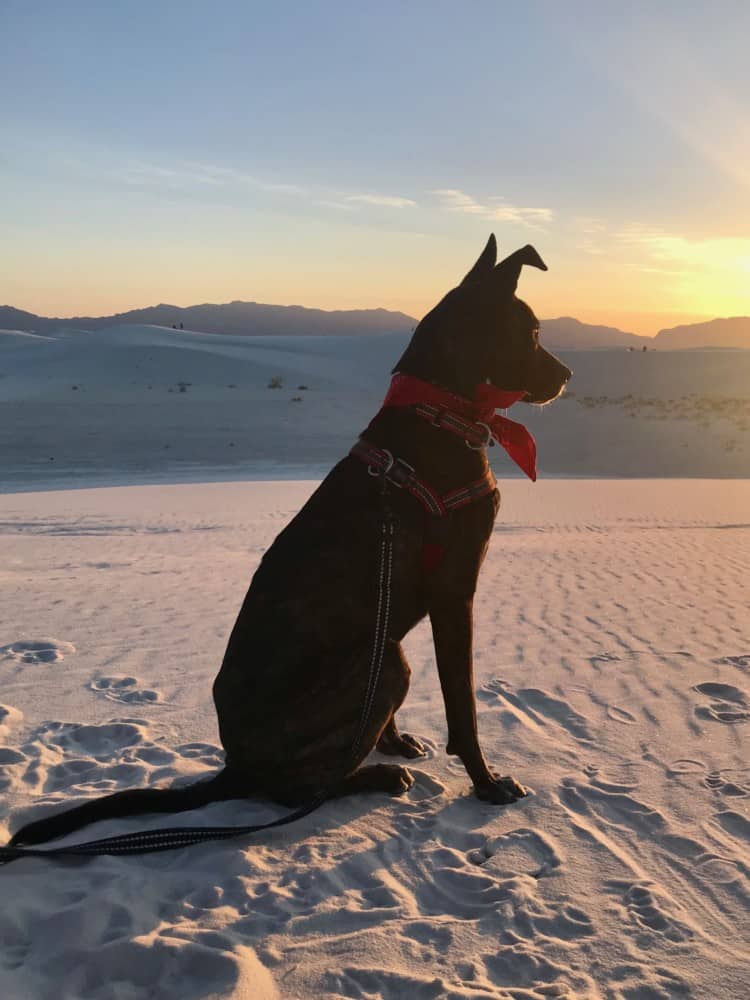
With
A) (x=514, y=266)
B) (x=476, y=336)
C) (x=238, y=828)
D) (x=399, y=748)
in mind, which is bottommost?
(x=399, y=748)

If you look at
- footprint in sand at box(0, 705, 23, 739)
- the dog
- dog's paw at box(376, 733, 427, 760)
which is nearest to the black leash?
the dog

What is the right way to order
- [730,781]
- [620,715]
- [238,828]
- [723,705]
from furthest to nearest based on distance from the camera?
[723,705], [620,715], [730,781], [238,828]

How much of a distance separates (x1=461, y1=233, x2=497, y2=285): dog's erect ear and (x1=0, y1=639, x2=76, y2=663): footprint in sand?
3.78 m

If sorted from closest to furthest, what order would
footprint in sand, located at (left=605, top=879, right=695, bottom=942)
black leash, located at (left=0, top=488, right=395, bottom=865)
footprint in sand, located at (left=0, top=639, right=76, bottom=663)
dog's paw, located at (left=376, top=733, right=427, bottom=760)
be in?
footprint in sand, located at (left=605, top=879, right=695, bottom=942) → black leash, located at (left=0, top=488, right=395, bottom=865) → dog's paw, located at (left=376, top=733, right=427, bottom=760) → footprint in sand, located at (left=0, top=639, right=76, bottom=663)

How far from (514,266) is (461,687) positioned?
5.71ft

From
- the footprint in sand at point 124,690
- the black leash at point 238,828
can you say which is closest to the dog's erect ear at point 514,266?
the black leash at point 238,828

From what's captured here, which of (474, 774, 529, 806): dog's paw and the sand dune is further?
the sand dune

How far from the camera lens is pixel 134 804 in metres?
3.25

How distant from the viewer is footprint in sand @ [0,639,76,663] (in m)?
5.73

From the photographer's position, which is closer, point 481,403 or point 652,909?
point 652,909

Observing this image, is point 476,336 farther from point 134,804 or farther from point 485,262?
point 134,804

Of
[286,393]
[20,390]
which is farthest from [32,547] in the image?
[20,390]

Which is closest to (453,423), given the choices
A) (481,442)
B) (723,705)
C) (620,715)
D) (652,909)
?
(481,442)

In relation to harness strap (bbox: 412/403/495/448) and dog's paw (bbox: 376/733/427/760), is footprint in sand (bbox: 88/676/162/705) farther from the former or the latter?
harness strap (bbox: 412/403/495/448)
